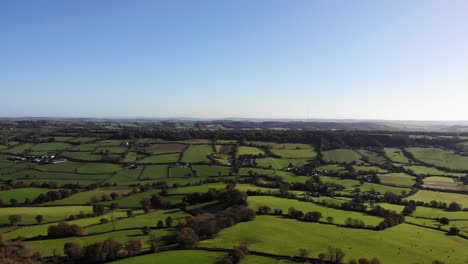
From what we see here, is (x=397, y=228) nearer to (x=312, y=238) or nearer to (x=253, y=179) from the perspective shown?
(x=312, y=238)

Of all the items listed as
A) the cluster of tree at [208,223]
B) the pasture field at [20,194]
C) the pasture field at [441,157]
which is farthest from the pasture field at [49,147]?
the pasture field at [441,157]

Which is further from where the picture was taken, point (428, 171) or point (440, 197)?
point (428, 171)

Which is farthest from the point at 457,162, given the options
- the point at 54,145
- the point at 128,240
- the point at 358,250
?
the point at 54,145

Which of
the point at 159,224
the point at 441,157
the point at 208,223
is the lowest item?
the point at 159,224

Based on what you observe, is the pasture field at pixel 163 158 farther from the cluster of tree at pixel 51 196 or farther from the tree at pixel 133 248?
the tree at pixel 133 248

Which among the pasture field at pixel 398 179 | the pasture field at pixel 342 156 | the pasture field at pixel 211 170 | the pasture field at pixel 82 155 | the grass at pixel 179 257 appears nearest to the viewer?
the grass at pixel 179 257

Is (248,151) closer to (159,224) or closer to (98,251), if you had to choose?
(159,224)

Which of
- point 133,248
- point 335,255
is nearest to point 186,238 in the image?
point 133,248
